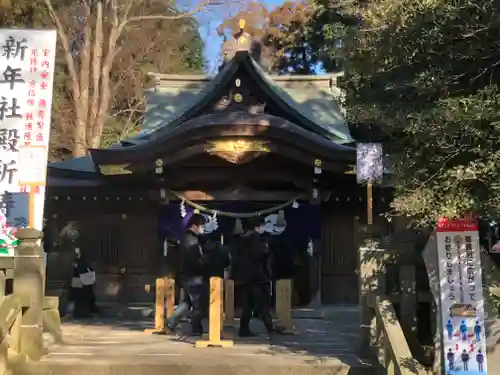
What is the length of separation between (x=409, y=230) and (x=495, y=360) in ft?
5.14

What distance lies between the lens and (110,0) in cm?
2030

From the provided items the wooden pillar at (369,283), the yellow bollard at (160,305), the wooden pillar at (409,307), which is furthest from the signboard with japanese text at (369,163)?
the yellow bollard at (160,305)

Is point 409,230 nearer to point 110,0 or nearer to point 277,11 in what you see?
point 110,0

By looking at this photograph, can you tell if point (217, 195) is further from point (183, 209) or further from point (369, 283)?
point (369, 283)

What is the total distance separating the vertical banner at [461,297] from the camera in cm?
557

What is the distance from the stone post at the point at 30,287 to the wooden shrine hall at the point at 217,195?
4.58m

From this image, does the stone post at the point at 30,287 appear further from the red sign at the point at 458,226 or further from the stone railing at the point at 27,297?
the red sign at the point at 458,226

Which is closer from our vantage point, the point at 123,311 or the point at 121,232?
the point at 123,311

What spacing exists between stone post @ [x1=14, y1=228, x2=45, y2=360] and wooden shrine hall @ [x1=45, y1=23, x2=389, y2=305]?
15.0ft

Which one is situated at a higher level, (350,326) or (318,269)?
(318,269)

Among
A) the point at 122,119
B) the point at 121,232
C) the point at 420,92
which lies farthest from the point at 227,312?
the point at 122,119

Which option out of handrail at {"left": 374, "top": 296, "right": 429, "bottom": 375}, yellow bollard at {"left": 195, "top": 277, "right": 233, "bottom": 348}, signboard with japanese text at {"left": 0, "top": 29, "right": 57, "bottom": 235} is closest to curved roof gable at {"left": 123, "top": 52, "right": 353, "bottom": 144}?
signboard with japanese text at {"left": 0, "top": 29, "right": 57, "bottom": 235}

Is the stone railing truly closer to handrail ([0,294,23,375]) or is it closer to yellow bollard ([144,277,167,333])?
handrail ([0,294,23,375])

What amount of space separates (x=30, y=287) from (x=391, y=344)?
4.08 m
